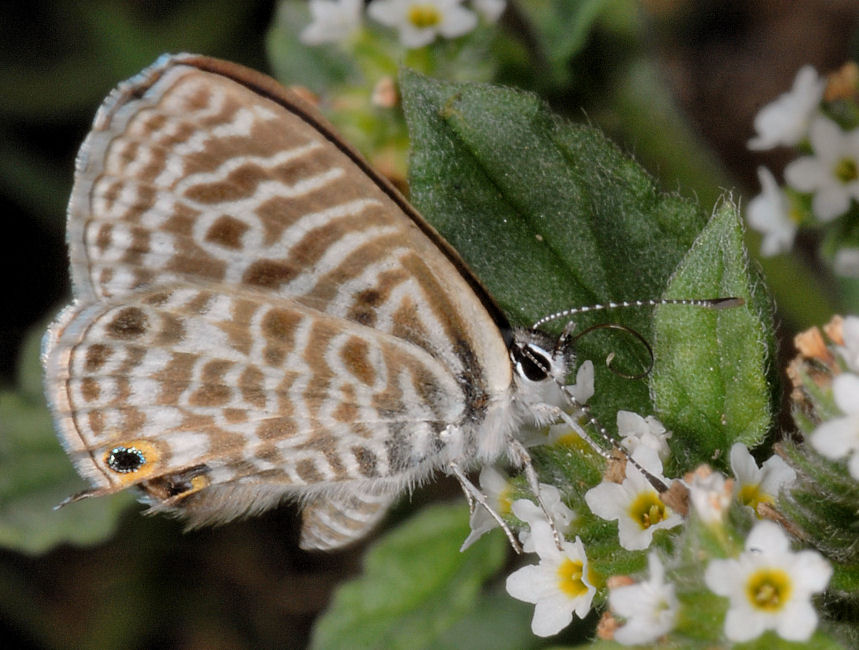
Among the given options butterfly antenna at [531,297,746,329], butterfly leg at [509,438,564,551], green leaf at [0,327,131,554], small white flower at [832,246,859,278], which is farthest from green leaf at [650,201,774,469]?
green leaf at [0,327,131,554]

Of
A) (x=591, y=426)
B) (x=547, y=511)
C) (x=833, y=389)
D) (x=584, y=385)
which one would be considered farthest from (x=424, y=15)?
(x=833, y=389)

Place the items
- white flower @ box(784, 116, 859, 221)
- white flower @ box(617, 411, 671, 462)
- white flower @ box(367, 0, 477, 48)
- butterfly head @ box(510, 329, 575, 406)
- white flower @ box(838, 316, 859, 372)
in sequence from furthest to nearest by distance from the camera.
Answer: white flower @ box(367, 0, 477, 48) < white flower @ box(784, 116, 859, 221) < butterfly head @ box(510, 329, 575, 406) < white flower @ box(617, 411, 671, 462) < white flower @ box(838, 316, 859, 372)

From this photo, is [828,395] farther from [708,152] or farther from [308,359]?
[708,152]

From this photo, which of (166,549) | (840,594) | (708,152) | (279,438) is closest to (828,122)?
(708,152)

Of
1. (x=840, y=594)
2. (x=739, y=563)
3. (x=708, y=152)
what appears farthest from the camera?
(x=708, y=152)

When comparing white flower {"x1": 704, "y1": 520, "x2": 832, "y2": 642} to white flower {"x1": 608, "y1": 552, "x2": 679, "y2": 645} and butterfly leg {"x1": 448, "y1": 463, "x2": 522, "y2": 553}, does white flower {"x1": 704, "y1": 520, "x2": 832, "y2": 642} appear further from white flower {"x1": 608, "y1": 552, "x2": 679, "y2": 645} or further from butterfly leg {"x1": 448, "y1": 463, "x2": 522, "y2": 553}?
butterfly leg {"x1": 448, "y1": 463, "x2": 522, "y2": 553}

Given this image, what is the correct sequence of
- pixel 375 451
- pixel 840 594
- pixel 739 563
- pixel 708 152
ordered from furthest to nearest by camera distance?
pixel 708 152, pixel 375 451, pixel 840 594, pixel 739 563

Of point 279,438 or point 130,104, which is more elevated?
point 130,104
